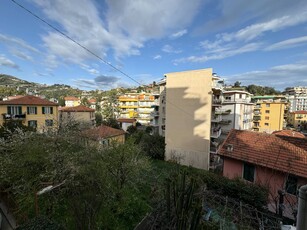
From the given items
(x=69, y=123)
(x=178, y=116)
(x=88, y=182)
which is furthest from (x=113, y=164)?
(x=178, y=116)

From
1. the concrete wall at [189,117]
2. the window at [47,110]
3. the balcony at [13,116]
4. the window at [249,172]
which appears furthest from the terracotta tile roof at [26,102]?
the window at [249,172]

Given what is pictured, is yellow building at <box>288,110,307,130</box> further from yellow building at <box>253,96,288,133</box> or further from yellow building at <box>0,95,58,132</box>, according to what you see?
yellow building at <box>0,95,58,132</box>

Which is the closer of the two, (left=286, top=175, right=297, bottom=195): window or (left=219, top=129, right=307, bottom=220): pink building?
(left=219, top=129, right=307, bottom=220): pink building

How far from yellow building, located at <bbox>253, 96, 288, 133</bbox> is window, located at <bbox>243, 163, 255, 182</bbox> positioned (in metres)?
43.3

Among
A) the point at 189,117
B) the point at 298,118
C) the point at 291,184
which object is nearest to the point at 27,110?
the point at 189,117

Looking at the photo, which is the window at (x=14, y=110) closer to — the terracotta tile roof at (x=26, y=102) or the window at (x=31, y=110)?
the terracotta tile roof at (x=26, y=102)

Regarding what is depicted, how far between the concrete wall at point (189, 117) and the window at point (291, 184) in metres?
10.4

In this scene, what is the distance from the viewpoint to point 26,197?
690 cm

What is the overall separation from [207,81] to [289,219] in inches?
625

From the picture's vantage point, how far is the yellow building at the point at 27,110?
2328cm

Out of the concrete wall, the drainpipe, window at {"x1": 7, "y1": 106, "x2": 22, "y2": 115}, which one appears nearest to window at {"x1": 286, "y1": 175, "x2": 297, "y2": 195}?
the concrete wall

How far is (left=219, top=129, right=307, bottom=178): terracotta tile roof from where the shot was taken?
11578 millimetres

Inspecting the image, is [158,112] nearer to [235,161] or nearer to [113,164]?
[235,161]

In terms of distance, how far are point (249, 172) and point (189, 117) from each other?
35.6 feet
